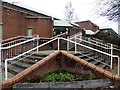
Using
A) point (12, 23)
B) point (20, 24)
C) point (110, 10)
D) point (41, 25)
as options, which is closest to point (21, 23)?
point (20, 24)

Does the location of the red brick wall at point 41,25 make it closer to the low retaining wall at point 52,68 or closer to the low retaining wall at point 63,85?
the low retaining wall at point 52,68

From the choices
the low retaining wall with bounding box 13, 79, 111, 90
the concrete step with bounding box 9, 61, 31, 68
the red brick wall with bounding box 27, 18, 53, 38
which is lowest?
the low retaining wall with bounding box 13, 79, 111, 90

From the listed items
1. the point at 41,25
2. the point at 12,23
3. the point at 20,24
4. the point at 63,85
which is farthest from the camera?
the point at 41,25

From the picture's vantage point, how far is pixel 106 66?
377 inches

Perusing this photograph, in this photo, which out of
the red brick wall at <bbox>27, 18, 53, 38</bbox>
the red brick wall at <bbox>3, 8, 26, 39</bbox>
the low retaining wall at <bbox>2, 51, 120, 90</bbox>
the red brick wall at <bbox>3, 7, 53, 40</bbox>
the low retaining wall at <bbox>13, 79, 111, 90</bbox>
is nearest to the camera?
the low retaining wall at <bbox>13, 79, 111, 90</bbox>

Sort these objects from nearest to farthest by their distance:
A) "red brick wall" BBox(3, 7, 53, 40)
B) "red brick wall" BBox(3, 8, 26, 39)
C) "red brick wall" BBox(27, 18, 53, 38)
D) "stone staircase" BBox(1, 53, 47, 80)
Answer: "stone staircase" BBox(1, 53, 47, 80), "red brick wall" BBox(3, 8, 26, 39), "red brick wall" BBox(3, 7, 53, 40), "red brick wall" BBox(27, 18, 53, 38)

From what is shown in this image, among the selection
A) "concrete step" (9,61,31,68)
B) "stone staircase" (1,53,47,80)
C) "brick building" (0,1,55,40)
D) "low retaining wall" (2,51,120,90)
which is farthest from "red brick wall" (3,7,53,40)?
"low retaining wall" (2,51,120,90)

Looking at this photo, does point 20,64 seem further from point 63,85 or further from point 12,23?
point 12,23

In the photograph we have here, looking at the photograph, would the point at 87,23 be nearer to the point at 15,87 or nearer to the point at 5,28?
the point at 5,28

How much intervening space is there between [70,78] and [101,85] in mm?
1217

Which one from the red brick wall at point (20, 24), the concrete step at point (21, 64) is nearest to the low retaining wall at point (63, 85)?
the concrete step at point (21, 64)

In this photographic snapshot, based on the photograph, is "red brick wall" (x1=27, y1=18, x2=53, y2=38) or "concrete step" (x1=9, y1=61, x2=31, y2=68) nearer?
"concrete step" (x1=9, y1=61, x2=31, y2=68)

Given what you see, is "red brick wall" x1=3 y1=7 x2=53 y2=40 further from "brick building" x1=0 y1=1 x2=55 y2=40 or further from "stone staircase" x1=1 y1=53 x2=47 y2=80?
"stone staircase" x1=1 y1=53 x2=47 y2=80

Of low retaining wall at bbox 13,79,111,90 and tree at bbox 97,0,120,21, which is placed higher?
tree at bbox 97,0,120,21
